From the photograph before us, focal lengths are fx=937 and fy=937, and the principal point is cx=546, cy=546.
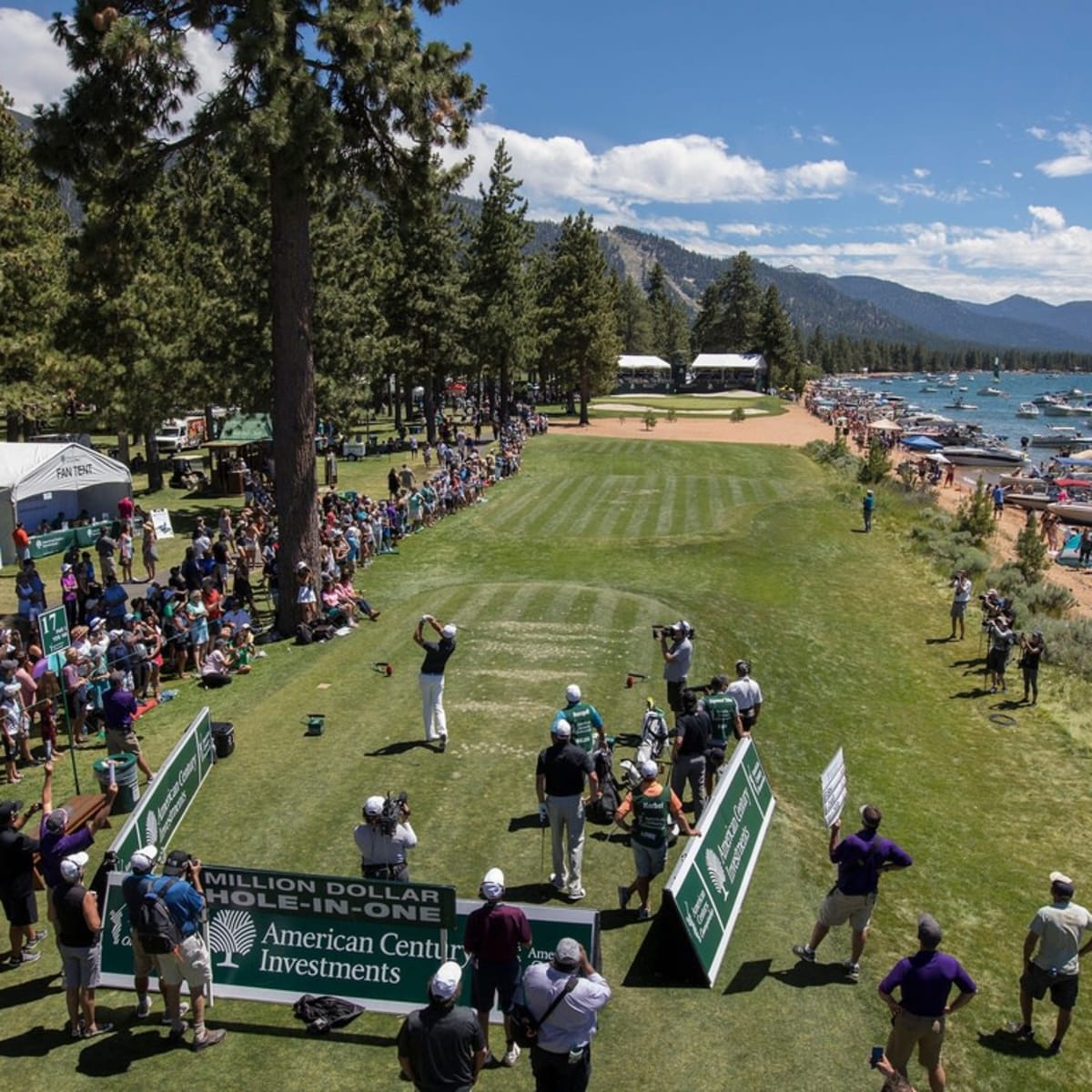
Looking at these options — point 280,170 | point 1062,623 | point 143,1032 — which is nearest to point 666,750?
point 143,1032

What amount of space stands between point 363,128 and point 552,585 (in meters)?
11.6

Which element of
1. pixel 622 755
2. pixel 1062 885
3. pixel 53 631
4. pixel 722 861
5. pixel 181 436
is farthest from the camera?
pixel 181 436

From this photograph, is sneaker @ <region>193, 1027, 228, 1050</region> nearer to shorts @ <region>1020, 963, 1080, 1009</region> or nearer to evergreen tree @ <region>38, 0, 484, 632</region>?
shorts @ <region>1020, 963, 1080, 1009</region>

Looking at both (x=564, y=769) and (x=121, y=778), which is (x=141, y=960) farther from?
(x=121, y=778)

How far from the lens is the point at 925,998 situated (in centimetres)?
750

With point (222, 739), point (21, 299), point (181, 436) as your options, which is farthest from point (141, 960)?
point (181, 436)

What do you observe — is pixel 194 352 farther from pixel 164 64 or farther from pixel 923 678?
pixel 923 678

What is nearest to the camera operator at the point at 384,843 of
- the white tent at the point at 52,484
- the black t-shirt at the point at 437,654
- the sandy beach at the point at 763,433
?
the black t-shirt at the point at 437,654

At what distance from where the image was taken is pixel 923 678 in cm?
2139

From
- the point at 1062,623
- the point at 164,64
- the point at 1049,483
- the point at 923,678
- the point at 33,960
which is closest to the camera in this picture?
the point at 33,960

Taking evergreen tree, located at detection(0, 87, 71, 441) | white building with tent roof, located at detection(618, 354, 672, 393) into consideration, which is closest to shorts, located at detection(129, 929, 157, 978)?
evergreen tree, located at detection(0, 87, 71, 441)

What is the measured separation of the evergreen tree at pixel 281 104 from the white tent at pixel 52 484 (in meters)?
10.1

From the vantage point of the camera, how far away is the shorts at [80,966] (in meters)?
8.00

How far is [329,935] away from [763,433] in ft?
219
